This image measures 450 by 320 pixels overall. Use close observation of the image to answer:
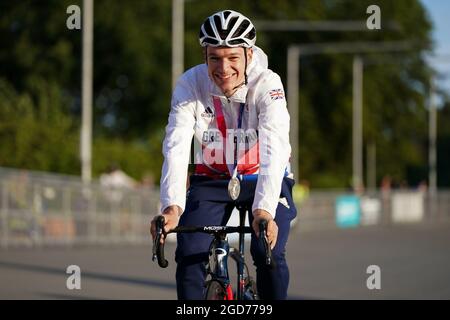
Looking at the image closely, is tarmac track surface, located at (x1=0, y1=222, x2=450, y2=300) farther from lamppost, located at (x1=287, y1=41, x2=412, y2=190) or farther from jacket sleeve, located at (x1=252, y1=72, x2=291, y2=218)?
lamppost, located at (x1=287, y1=41, x2=412, y2=190)

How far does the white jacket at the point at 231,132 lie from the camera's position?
→ 21.1 ft

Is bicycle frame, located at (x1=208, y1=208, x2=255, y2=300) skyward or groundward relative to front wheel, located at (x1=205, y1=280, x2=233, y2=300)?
skyward

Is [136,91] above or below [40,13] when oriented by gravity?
below

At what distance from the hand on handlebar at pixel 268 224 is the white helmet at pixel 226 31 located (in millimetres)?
922

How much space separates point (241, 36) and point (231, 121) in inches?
20.4

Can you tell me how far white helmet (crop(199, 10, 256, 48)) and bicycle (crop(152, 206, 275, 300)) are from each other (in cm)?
98

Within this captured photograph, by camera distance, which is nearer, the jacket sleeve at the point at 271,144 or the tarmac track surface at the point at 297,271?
the jacket sleeve at the point at 271,144

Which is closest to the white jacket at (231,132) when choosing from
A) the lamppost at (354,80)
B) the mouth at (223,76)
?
the mouth at (223,76)

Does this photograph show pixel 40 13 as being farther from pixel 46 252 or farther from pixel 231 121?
pixel 231 121

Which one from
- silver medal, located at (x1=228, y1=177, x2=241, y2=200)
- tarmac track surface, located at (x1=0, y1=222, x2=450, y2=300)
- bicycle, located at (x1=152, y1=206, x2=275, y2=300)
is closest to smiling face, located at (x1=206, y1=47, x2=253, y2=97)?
silver medal, located at (x1=228, y1=177, x2=241, y2=200)

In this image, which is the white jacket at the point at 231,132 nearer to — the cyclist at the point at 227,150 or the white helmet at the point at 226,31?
the cyclist at the point at 227,150

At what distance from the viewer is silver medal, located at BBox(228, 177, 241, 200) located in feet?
21.7

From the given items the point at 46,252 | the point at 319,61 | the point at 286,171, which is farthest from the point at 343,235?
the point at 319,61

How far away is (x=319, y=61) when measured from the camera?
5816cm
